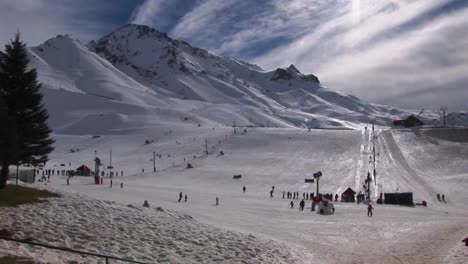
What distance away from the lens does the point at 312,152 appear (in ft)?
335

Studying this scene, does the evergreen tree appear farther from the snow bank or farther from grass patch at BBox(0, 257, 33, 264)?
grass patch at BBox(0, 257, 33, 264)

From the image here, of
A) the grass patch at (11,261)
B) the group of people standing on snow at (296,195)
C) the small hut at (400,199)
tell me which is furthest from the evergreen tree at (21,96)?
the small hut at (400,199)

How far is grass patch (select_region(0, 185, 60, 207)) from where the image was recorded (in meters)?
22.1

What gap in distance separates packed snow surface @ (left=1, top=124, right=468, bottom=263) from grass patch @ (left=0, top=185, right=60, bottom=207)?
989 millimetres

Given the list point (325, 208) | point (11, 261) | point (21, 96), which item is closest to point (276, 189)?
point (325, 208)

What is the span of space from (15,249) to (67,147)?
122m

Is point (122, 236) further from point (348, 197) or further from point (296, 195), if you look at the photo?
point (296, 195)

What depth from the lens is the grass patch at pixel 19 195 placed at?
2212 centimetres

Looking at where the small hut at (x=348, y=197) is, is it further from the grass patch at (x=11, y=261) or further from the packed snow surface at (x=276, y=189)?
the grass patch at (x=11, y=261)

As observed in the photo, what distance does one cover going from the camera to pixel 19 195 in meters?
24.1

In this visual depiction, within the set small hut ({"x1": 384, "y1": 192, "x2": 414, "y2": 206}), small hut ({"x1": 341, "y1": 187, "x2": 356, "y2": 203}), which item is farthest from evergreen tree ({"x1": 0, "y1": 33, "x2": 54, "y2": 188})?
small hut ({"x1": 384, "y1": 192, "x2": 414, "y2": 206})

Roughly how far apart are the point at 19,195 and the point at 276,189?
48507mm

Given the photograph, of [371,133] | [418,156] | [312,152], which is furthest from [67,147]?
[418,156]

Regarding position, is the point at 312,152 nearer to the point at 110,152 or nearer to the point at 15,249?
the point at 110,152
